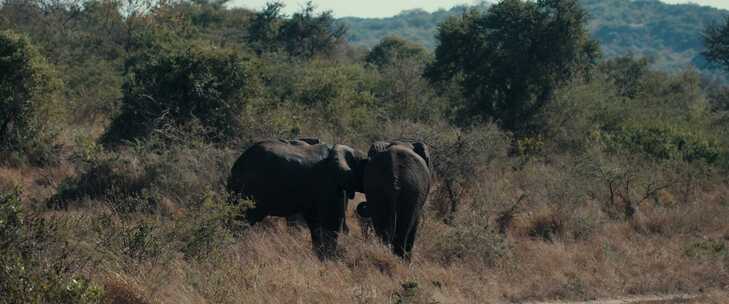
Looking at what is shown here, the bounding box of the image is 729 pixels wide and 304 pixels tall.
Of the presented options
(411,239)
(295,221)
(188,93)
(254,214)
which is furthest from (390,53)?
(411,239)

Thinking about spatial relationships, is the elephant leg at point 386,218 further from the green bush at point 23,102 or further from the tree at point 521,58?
the tree at point 521,58

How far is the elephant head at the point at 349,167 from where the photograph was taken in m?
11.9

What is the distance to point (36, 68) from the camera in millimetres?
17281

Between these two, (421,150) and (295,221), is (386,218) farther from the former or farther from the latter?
(295,221)

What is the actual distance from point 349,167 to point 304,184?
2.35 feet

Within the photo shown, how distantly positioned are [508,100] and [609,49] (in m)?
176

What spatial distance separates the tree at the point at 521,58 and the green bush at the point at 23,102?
42.1 ft

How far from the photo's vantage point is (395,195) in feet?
37.2

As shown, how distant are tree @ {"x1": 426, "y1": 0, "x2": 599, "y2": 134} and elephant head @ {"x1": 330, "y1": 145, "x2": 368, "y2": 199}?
1296 centimetres

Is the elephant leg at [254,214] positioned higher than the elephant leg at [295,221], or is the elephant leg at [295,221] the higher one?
the elephant leg at [254,214]

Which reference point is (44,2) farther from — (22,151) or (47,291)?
(47,291)

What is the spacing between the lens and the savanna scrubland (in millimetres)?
8938

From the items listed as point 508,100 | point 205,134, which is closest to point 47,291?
point 205,134

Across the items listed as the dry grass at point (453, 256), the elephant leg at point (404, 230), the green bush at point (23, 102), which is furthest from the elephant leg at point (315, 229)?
the green bush at point (23, 102)
